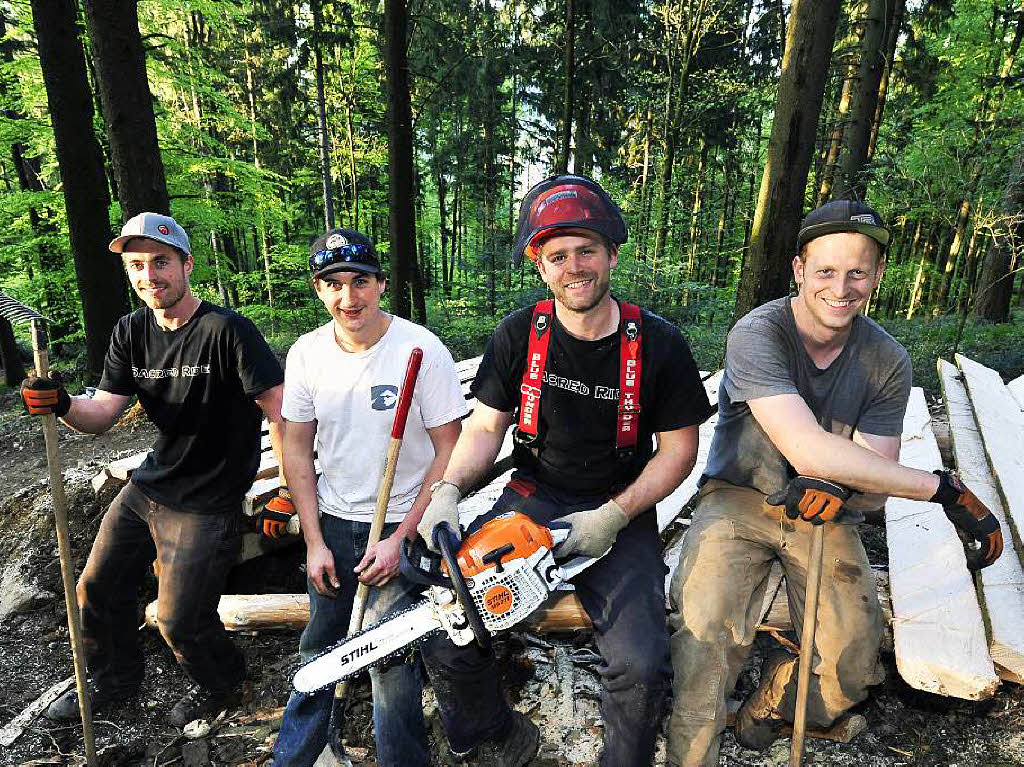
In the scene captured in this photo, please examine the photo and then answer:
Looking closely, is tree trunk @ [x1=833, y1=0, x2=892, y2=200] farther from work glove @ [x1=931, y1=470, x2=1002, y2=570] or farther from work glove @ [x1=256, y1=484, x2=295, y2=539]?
work glove @ [x1=256, y1=484, x2=295, y2=539]

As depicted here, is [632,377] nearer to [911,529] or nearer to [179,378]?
[911,529]

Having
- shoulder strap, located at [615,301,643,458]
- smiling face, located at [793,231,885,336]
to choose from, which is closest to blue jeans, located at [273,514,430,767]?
shoulder strap, located at [615,301,643,458]

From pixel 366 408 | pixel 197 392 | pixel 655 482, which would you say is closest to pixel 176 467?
pixel 197 392

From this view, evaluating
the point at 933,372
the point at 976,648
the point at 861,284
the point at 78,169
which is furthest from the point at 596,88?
the point at 976,648

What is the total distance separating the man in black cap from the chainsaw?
663mm

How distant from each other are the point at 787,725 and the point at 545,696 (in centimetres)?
111

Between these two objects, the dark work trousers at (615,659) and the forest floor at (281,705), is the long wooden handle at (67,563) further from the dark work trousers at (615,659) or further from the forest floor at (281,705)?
the dark work trousers at (615,659)

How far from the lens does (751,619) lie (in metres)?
2.30

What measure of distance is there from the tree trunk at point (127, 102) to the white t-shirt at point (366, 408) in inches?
158

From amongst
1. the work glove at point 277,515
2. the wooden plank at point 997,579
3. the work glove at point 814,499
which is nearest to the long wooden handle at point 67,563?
the work glove at point 277,515

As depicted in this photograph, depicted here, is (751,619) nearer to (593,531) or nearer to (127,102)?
(593,531)

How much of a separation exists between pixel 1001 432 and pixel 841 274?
2963 millimetres

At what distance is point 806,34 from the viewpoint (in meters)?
4.38

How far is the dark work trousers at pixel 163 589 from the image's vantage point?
261 centimetres
